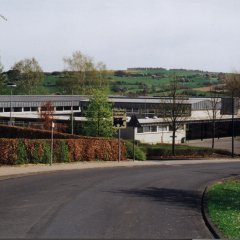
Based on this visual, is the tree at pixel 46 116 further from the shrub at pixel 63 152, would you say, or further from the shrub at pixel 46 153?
the shrub at pixel 46 153

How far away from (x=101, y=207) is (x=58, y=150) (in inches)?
605

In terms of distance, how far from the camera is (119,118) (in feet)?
110

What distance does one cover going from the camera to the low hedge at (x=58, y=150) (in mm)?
27844

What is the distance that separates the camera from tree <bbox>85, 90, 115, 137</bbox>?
51.3m

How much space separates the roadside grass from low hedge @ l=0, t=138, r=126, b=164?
427 inches

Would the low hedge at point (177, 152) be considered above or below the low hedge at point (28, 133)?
below

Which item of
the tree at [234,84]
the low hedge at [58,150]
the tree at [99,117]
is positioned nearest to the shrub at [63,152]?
the low hedge at [58,150]

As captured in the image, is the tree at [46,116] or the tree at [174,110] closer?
the tree at [174,110]

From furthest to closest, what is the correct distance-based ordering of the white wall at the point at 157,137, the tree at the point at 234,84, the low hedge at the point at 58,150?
the tree at the point at 234,84 < the white wall at the point at 157,137 < the low hedge at the point at 58,150

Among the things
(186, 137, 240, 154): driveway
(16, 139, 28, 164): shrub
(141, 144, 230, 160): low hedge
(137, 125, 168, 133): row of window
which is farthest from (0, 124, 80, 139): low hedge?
(186, 137, 240, 154): driveway

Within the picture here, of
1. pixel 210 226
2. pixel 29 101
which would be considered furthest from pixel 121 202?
pixel 29 101

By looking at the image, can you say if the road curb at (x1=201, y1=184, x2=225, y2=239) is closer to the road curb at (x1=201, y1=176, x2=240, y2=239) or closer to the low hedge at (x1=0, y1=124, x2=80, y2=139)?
the road curb at (x1=201, y1=176, x2=240, y2=239)

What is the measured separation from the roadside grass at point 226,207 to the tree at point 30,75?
96.2 m

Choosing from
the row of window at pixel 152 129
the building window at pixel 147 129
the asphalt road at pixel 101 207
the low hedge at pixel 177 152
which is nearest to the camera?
the asphalt road at pixel 101 207
